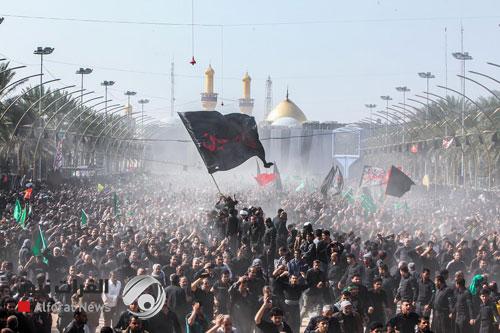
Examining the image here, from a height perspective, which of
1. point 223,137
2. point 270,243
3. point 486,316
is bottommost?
point 486,316

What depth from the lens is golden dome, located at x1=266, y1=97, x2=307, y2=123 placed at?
182 meters

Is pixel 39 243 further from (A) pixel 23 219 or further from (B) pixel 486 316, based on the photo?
(B) pixel 486 316

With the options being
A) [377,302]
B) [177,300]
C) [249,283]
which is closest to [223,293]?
[249,283]

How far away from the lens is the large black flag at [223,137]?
23.0m

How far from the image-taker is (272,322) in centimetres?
1040

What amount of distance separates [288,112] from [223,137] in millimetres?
159346

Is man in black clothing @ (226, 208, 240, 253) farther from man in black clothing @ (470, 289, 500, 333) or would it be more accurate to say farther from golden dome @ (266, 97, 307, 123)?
golden dome @ (266, 97, 307, 123)

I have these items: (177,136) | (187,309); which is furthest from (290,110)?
(187,309)

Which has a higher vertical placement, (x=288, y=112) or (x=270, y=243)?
(x=288, y=112)

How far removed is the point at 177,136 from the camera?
144625 mm

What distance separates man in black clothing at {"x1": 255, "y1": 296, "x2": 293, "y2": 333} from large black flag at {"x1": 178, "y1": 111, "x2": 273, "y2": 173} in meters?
12.2

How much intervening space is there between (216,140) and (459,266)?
8.79 meters

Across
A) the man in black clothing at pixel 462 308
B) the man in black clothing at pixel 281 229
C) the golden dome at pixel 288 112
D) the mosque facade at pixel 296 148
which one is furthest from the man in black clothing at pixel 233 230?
the golden dome at pixel 288 112

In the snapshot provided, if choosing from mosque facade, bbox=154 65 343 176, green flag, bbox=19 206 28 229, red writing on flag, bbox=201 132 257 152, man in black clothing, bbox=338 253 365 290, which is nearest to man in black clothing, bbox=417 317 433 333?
man in black clothing, bbox=338 253 365 290
